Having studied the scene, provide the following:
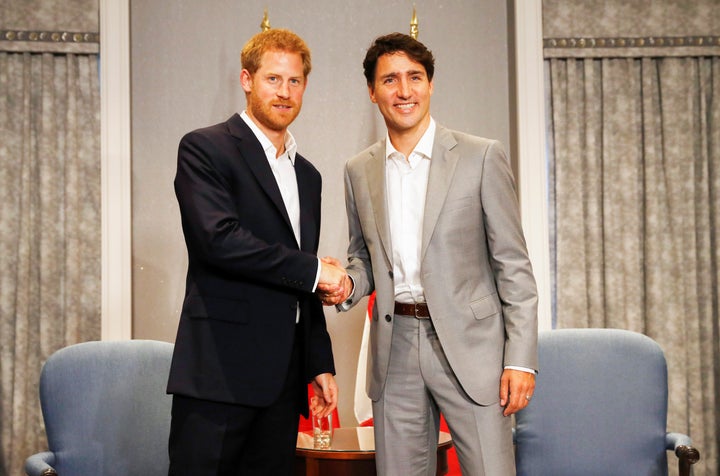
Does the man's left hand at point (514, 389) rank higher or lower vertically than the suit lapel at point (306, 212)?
lower

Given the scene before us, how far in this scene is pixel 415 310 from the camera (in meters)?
2.44

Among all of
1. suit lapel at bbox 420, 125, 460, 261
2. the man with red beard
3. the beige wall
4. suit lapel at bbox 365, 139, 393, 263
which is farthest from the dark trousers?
the beige wall

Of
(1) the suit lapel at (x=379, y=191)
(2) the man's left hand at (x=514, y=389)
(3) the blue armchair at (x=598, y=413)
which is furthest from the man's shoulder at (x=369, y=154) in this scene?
(3) the blue armchair at (x=598, y=413)

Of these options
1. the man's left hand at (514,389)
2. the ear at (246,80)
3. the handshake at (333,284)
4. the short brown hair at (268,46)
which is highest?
the short brown hair at (268,46)

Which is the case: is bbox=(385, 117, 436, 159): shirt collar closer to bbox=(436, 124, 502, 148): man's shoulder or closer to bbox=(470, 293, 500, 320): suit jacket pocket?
bbox=(436, 124, 502, 148): man's shoulder

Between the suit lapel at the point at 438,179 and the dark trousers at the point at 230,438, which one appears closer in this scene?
the dark trousers at the point at 230,438

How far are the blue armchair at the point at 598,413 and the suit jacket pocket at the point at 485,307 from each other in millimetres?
1010

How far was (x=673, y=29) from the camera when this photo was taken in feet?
14.8

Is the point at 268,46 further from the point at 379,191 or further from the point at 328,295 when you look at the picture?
the point at 328,295

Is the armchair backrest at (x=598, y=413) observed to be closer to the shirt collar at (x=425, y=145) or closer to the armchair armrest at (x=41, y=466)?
the shirt collar at (x=425, y=145)

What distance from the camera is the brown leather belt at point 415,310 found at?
7.98ft

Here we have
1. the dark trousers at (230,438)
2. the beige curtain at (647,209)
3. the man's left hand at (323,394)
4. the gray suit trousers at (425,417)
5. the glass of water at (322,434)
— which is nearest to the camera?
the dark trousers at (230,438)

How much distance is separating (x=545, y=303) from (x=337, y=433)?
1619mm

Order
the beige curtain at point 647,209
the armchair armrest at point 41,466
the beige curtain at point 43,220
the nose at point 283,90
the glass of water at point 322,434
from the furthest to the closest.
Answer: the beige curtain at point 647,209, the beige curtain at point 43,220, the glass of water at point 322,434, the armchair armrest at point 41,466, the nose at point 283,90
